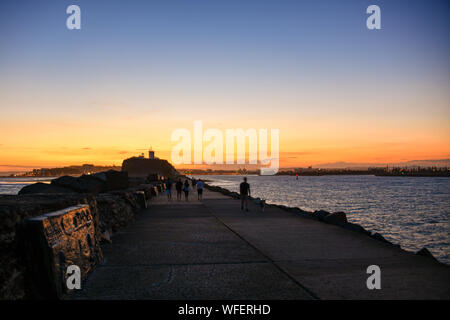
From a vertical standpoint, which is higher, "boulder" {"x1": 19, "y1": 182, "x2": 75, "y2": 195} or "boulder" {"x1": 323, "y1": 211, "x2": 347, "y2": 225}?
"boulder" {"x1": 19, "y1": 182, "x2": 75, "y2": 195}

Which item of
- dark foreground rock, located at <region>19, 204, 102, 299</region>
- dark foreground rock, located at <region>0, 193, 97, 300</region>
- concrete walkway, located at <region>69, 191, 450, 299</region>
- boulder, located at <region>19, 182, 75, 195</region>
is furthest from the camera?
boulder, located at <region>19, 182, 75, 195</region>

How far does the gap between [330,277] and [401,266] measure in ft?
5.03

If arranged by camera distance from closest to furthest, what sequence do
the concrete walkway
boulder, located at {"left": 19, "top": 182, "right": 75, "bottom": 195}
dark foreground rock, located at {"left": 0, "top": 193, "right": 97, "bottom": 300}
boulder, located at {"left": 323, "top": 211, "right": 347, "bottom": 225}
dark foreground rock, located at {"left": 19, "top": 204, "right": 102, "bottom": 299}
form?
1. dark foreground rock, located at {"left": 0, "top": 193, "right": 97, "bottom": 300}
2. dark foreground rock, located at {"left": 19, "top": 204, "right": 102, "bottom": 299}
3. the concrete walkway
4. boulder, located at {"left": 323, "top": 211, "right": 347, "bottom": 225}
5. boulder, located at {"left": 19, "top": 182, "right": 75, "bottom": 195}

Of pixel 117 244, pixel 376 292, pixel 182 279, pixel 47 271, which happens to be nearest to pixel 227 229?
pixel 117 244

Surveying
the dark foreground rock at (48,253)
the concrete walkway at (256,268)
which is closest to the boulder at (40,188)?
the concrete walkway at (256,268)

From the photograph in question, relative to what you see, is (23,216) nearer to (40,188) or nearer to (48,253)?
(48,253)

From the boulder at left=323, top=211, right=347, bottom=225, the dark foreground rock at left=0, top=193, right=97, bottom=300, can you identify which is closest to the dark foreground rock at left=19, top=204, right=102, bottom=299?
the dark foreground rock at left=0, top=193, right=97, bottom=300

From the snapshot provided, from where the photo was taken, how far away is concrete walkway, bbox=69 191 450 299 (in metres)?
4.50

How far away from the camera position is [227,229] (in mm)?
10172

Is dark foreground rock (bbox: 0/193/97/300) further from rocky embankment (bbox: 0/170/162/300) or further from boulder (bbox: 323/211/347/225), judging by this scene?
boulder (bbox: 323/211/347/225)

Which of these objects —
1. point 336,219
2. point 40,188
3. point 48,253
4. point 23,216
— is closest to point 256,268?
point 48,253

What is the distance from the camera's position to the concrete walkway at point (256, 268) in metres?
4.50

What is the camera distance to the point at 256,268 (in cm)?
571
